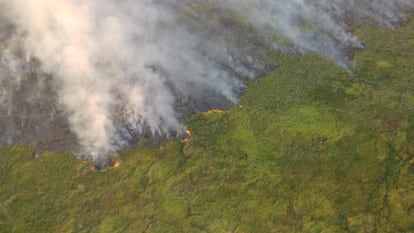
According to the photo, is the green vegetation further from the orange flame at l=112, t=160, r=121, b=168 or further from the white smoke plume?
the white smoke plume

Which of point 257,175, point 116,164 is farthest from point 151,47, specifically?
point 257,175

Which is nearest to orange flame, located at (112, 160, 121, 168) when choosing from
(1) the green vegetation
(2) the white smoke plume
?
(1) the green vegetation

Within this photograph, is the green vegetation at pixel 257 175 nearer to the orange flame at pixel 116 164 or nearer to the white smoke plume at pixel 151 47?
the orange flame at pixel 116 164

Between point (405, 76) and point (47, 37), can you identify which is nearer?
point (405, 76)

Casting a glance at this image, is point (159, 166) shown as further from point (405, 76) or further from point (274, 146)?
point (405, 76)

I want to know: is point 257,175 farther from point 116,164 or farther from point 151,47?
point 151,47

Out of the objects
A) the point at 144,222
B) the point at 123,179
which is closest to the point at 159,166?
the point at 123,179
